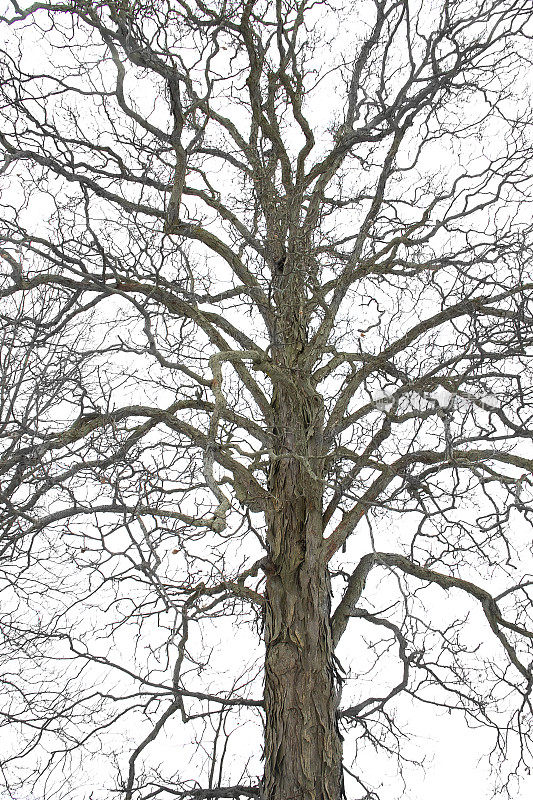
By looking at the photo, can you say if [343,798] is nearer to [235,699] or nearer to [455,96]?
[235,699]

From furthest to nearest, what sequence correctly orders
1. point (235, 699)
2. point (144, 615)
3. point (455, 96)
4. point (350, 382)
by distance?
point (455, 96) → point (350, 382) → point (235, 699) → point (144, 615)

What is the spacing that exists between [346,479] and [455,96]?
3.29m

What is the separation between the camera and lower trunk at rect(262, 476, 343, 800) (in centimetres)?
366

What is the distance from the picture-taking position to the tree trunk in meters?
3.66

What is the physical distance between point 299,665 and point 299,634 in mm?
167

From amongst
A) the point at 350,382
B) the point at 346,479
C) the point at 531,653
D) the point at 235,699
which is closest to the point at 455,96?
the point at 350,382

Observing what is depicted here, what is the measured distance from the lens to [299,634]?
3.96 meters

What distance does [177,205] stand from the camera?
13.8 ft

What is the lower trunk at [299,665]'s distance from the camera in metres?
3.66

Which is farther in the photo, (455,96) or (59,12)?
(455,96)

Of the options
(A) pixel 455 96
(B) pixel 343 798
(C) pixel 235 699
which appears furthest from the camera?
(A) pixel 455 96

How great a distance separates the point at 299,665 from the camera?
12.8 feet

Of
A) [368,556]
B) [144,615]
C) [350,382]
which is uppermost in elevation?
[350,382]

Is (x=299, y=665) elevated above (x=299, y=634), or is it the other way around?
(x=299, y=634)
